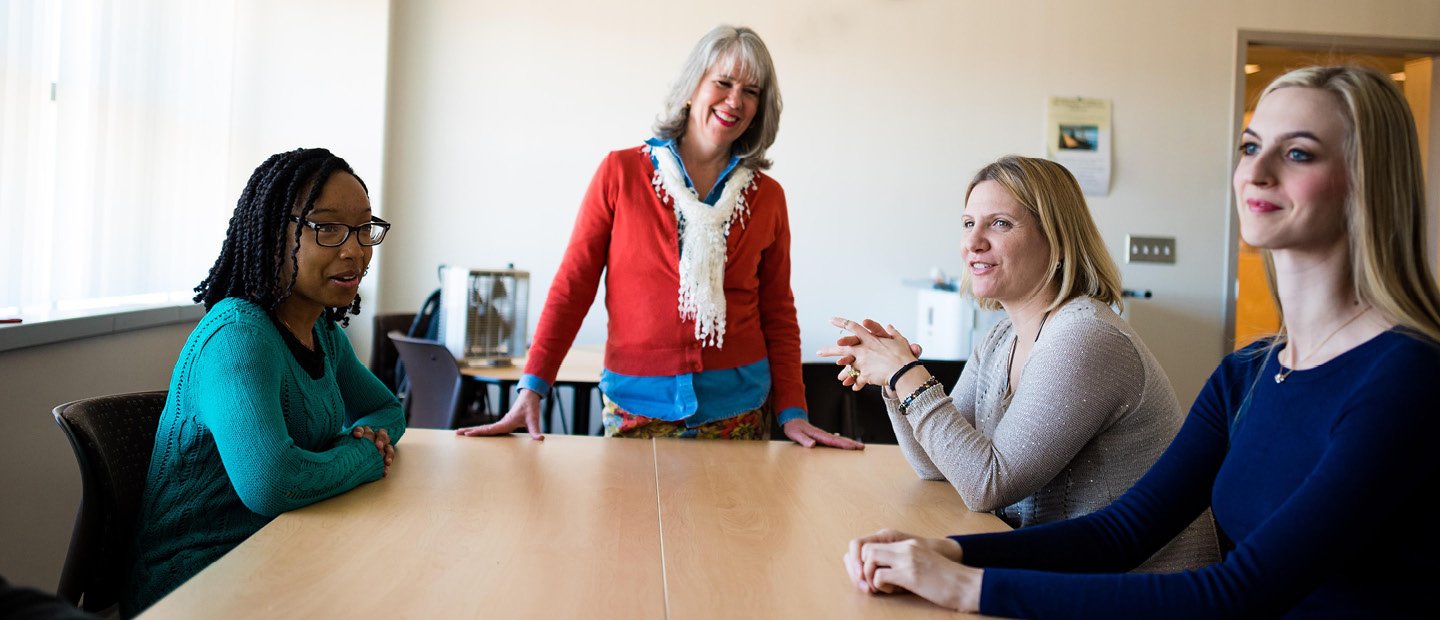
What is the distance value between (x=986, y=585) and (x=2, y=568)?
6.54ft

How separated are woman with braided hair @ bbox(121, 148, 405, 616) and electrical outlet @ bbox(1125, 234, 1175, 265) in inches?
161

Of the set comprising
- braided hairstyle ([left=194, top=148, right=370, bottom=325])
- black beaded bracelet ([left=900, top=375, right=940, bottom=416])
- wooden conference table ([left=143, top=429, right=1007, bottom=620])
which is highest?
braided hairstyle ([left=194, top=148, right=370, bottom=325])

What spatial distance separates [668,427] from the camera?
6.63ft

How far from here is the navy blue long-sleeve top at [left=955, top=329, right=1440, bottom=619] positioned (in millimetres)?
898

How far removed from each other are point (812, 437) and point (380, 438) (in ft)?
2.64

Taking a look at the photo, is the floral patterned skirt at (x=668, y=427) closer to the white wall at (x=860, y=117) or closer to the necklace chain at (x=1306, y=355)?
the necklace chain at (x=1306, y=355)

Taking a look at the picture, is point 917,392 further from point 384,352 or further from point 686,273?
point 384,352

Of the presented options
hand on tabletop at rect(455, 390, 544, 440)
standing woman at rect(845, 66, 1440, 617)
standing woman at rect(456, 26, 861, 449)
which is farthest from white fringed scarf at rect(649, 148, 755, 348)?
standing woman at rect(845, 66, 1440, 617)

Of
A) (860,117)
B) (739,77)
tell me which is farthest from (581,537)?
(860,117)

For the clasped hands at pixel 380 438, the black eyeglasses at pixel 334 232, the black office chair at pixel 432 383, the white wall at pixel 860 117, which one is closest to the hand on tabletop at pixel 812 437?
the clasped hands at pixel 380 438

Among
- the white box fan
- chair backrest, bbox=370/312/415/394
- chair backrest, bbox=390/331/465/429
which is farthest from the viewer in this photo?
chair backrest, bbox=370/312/415/394

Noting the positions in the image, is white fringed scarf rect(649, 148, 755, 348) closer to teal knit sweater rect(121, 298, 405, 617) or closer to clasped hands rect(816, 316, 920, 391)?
clasped hands rect(816, 316, 920, 391)

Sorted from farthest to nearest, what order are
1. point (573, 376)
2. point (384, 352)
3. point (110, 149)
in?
point (384, 352)
point (573, 376)
point (110, 149)

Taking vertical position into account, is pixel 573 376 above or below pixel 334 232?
below
